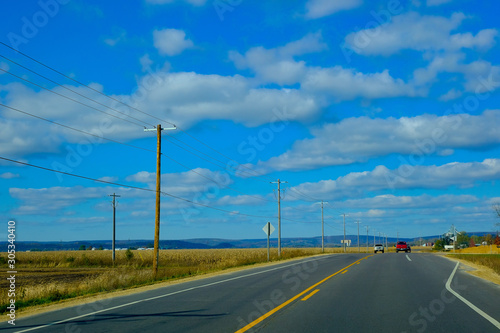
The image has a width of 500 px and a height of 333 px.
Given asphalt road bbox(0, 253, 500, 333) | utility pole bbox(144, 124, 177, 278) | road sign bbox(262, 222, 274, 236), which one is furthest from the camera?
road sign bbox(262, 222, 274, 236)

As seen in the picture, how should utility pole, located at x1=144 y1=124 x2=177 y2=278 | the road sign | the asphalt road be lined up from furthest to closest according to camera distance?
1. the road sign
2. utility pole, located at x1=144 y1=124 x2=177 y2=278
3. the asphalt road

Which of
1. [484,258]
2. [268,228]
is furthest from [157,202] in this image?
[484,258]

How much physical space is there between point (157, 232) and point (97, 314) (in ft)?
49.6

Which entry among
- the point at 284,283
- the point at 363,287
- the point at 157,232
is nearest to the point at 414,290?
the point at 363,287

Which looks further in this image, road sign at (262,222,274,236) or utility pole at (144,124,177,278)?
road sign at (262,222,274,236)

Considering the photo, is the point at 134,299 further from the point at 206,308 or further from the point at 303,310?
the point at 303,310

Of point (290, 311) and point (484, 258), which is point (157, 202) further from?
point (484, 258)

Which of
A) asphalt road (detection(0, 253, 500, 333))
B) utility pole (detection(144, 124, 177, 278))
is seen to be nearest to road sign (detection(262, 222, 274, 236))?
utility pole (detection(144, 124, 177, 278))

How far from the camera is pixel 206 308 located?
41.2 feet

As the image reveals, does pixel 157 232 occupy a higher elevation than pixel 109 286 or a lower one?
higher

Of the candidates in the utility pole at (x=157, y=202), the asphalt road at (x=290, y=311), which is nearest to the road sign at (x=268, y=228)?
the utility pole at (x=157, y=202)

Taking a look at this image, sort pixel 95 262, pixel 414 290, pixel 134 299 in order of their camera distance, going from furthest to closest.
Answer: pixel 95 262, pixel 414 290, pixel 134 299

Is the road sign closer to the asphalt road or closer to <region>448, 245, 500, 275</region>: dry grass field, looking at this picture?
<region>448, 245, 500, 275</region>: dry grass field

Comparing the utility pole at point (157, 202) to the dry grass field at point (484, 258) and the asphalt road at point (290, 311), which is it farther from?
the dry grass field at point (484, 258)
